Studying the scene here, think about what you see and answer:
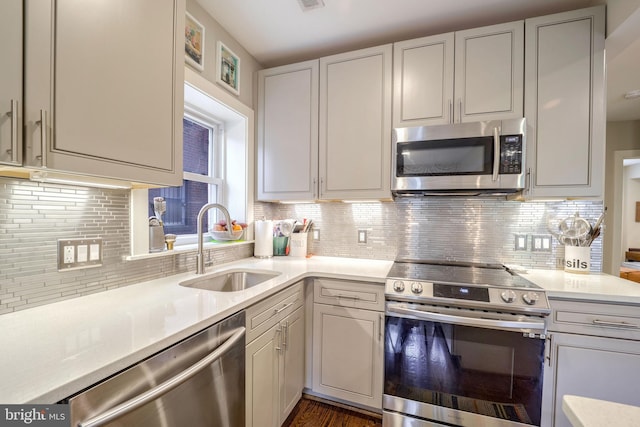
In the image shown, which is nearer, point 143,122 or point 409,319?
point 143,122

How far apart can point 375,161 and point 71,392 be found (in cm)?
176

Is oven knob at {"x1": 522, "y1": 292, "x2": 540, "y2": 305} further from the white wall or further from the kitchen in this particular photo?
the white wall

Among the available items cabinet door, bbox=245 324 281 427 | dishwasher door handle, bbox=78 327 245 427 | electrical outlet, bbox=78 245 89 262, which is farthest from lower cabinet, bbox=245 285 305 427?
electrical outlet, bbox=78 245 89 262

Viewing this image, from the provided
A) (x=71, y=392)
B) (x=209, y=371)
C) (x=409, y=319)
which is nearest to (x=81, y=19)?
(x=71, y=392)

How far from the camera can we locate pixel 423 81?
177cm

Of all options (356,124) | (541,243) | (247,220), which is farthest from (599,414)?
(247,220)

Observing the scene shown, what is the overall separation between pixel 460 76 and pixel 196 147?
1.88 metres

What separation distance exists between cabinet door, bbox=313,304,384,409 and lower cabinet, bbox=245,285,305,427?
4.7 inches

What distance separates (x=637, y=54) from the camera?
1843mm

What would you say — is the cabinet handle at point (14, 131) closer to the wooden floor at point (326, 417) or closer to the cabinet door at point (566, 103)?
the wooden floor at point (326, 417)

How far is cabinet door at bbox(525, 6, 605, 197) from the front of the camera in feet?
4.95

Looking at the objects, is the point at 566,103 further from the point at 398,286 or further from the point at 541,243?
the point at 398,286

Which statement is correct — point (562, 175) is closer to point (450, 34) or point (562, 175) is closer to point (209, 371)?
point (450, 34)

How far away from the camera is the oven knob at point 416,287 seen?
145cm
